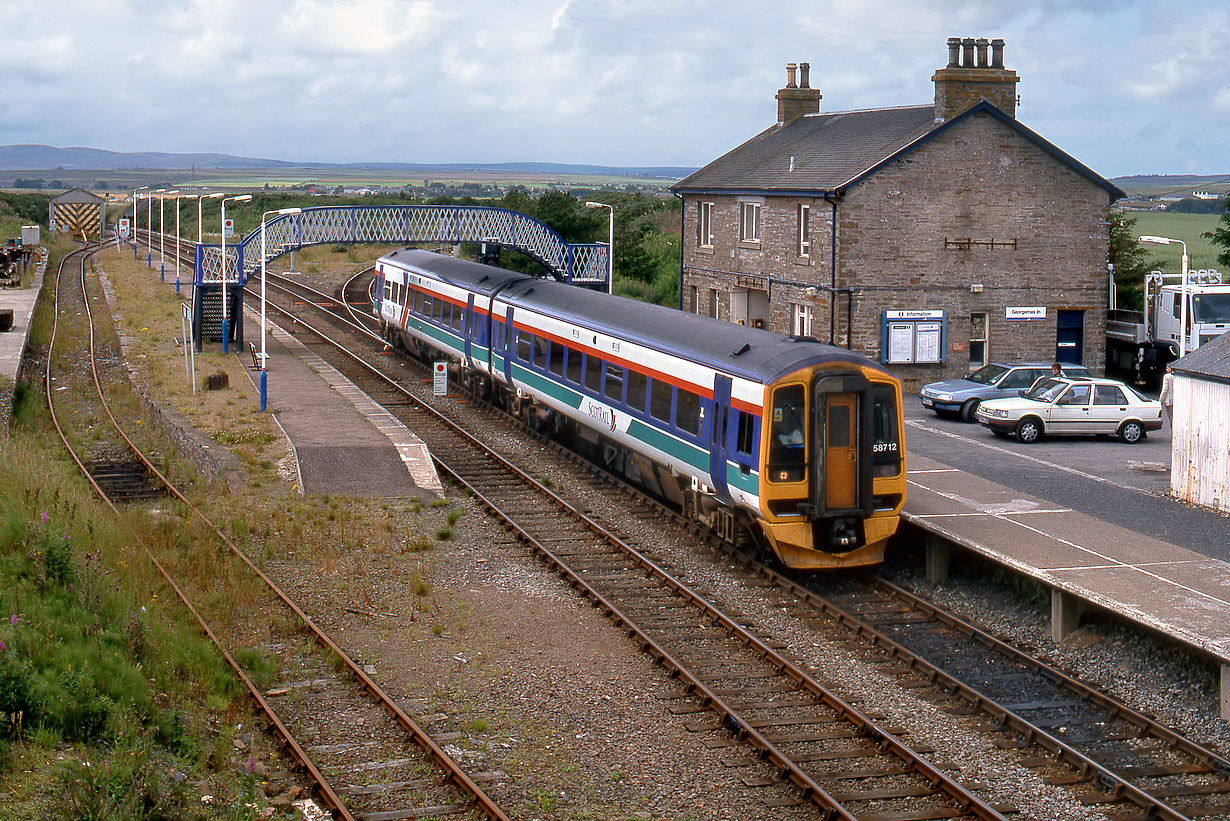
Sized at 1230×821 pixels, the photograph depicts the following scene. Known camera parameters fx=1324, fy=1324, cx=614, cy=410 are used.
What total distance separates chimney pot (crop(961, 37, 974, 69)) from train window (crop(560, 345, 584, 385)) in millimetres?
13950

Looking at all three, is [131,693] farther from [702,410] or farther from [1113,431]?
[1113,431]

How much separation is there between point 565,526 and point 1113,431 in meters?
12.2

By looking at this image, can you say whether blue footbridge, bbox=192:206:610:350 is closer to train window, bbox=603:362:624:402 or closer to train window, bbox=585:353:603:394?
train window, bbox=585:353:603:394

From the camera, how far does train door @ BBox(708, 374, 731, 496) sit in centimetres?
1627

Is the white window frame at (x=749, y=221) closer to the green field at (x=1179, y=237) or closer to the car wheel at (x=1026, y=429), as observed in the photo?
the car wheel at (x=1026, y=429)

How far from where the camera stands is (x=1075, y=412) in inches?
990

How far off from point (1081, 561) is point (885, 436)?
8.48 feet

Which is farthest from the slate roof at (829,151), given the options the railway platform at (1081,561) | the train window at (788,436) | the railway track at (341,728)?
the railway track at (341,728)

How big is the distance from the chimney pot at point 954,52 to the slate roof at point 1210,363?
41.5 feet

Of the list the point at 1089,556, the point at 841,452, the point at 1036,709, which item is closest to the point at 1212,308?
the point at 1089,556

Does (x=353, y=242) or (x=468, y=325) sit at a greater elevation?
(x=353, y=242)

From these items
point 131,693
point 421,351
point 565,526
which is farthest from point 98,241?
point 131,693

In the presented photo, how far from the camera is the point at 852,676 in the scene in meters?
13.0

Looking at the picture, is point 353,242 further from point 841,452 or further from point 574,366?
point 841,452
